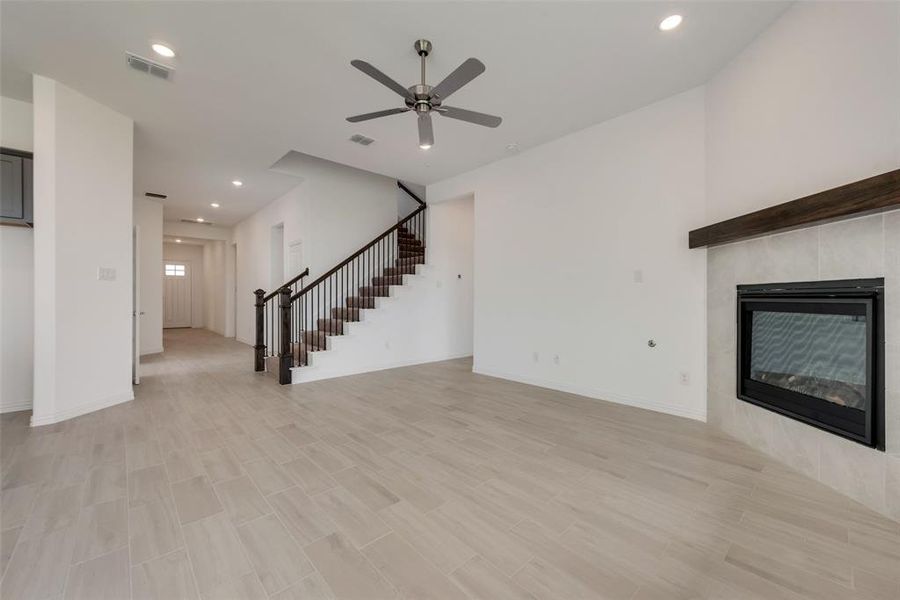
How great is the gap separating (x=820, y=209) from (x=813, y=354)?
39.8 inches

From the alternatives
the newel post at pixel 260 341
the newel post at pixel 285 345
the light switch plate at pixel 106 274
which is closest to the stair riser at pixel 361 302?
A: the newel post at pixel 285 345

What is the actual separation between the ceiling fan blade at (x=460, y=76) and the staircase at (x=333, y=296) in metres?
3.50

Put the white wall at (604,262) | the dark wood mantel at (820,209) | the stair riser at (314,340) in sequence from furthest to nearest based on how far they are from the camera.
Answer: the stair riser at (314,340), the white wall at (604,262), the dark wood mantel at (820,209)

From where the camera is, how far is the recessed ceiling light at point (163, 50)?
2809mm

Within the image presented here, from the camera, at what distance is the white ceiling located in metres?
2.49

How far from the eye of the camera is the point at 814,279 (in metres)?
2.36

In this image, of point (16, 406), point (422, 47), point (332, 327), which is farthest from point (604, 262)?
point (16, 406)

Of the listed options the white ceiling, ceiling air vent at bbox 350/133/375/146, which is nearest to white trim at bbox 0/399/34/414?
the white ceiling

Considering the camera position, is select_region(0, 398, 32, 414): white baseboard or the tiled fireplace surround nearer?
the tiled fireplace surround

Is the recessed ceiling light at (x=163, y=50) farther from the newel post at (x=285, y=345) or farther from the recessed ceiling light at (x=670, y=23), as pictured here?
the recessed ceiling light at (x=670, y=23)

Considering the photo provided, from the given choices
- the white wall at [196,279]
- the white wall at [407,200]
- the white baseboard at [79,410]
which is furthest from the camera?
the white wall at [196,279]

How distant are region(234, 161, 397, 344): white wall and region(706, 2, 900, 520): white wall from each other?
214 inches

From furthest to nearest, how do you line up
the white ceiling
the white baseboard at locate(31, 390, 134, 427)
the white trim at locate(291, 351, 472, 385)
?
the white trim at locate(291, 351, 472, 385) → the white baseboard at locate(31, 390, 134, 427) → the white ceiling

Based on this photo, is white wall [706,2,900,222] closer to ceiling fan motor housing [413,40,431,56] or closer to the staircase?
ceiling fan motor housing [413,40,431,56]
